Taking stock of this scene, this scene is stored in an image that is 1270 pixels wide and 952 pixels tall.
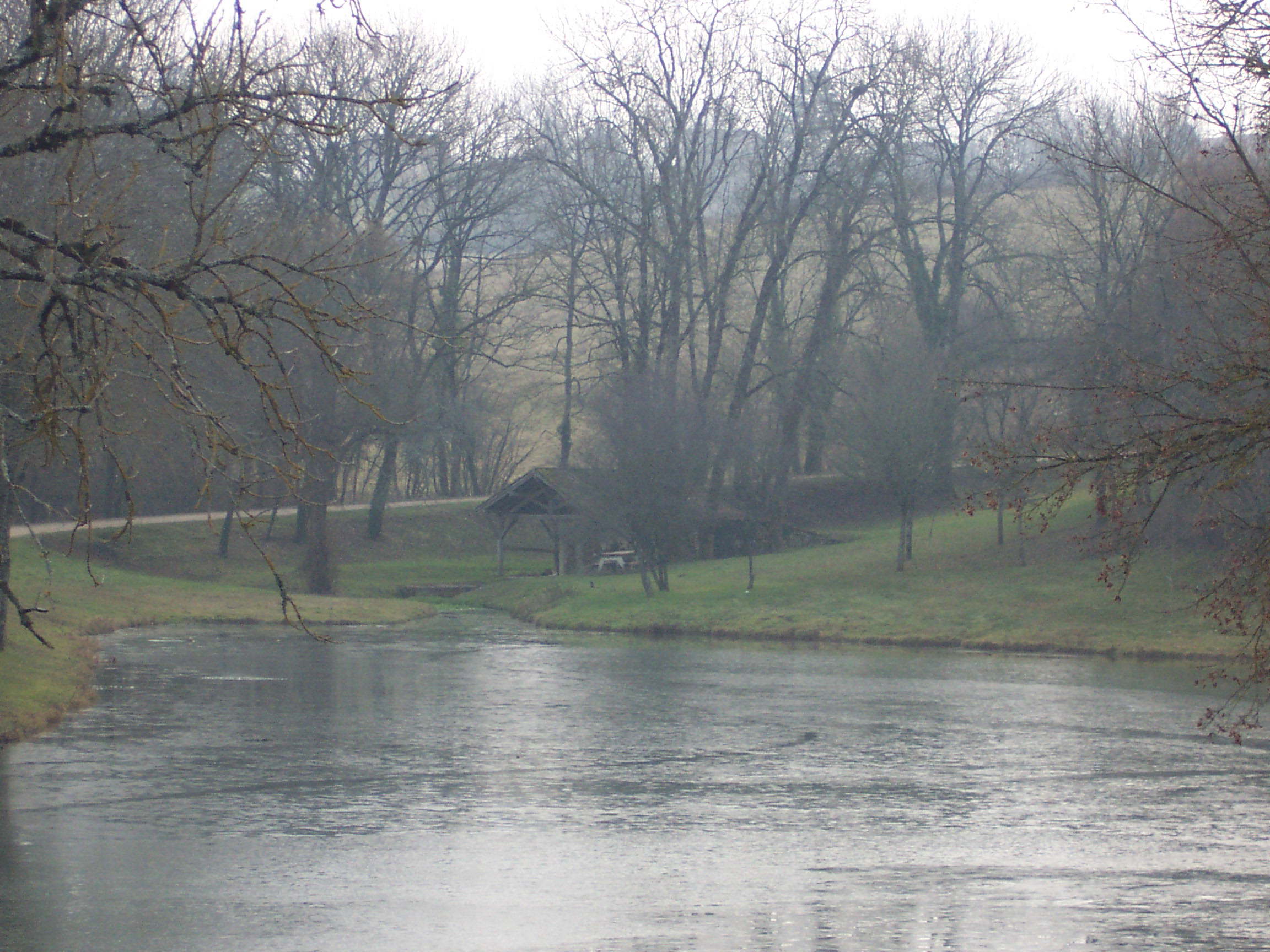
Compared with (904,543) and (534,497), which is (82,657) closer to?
(534,497)

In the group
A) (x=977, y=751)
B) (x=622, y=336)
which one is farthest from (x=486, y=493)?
(x=977, y=751)

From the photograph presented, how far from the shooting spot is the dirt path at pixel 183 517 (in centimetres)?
4109

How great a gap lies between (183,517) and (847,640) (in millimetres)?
25474

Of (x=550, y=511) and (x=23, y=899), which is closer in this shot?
(x=23, y=899)

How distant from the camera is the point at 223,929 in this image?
862 centimetres

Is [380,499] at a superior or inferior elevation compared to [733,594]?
superior

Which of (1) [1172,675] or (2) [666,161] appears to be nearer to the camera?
(1) [1172,675]

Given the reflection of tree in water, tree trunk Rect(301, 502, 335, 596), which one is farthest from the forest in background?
the reflection of tree in water

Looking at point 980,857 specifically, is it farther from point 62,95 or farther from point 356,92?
point 356,92

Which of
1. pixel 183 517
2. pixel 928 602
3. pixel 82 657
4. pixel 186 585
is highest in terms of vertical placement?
pixel 183 517

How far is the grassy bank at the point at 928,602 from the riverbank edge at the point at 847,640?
0.04m

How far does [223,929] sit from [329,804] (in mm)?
4419

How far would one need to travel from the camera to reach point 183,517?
153 ft

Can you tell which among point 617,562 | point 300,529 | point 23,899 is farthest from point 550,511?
point 23,899
